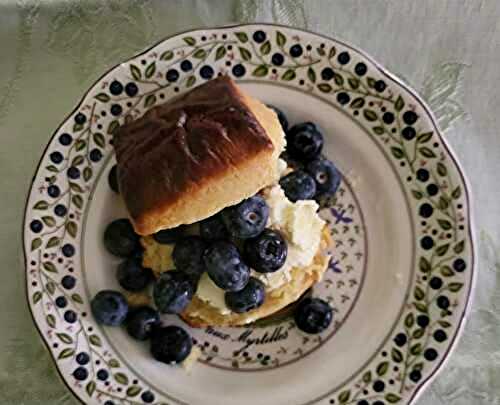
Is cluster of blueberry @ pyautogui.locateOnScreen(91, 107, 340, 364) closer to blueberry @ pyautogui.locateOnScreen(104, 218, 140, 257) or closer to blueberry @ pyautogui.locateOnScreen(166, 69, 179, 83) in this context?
blueberry @ pyautogui.locateOnScreen(104, 218, 140, 257)

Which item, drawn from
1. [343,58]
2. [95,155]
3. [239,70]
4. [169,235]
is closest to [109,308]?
[169,235]

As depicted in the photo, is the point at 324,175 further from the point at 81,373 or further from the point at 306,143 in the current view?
the point at 81,373

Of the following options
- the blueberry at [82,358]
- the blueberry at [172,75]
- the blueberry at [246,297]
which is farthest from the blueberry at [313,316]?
the blueberry at [172,75]

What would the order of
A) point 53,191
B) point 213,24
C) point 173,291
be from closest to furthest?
point 173,291, point 53,191, point 213,24

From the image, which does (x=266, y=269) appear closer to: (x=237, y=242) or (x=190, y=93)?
(x=237, y=242)

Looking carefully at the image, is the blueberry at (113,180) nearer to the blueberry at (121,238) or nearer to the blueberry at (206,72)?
the blueberry at (121,238)

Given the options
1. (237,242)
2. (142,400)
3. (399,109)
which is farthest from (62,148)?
(399,109)
